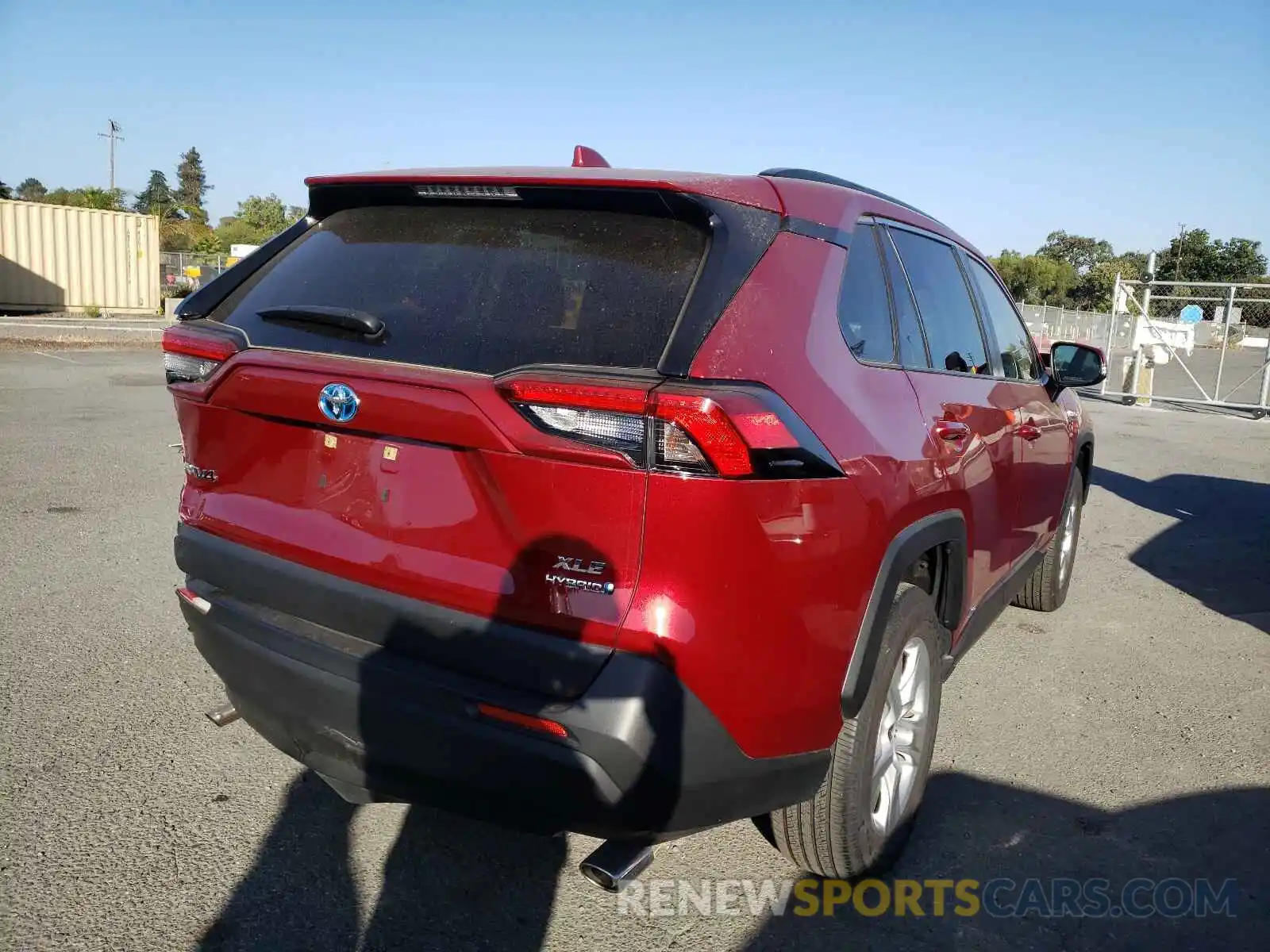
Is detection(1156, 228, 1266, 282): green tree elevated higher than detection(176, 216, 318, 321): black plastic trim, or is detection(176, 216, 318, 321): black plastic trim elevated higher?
detection(1156, 228, 1266, 282): green tree

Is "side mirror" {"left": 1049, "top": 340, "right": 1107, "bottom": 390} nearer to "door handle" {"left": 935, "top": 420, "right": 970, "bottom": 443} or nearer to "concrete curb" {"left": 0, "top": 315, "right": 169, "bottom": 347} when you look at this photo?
"door handle" {"left": 935, "top": 420, "right": 970, "bottom": 443}

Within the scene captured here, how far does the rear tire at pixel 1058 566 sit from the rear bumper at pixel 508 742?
3294 mm

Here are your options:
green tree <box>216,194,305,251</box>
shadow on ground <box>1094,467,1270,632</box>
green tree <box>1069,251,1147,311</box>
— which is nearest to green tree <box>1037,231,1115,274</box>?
green tree <box>1069,251,1147,311</box>

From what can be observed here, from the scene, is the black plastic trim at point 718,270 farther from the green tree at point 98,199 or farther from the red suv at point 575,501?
the green tree at point 98,199

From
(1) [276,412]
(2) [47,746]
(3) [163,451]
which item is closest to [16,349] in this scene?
(3) [163,451]

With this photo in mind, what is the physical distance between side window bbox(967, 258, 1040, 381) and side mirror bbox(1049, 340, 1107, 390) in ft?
0.31

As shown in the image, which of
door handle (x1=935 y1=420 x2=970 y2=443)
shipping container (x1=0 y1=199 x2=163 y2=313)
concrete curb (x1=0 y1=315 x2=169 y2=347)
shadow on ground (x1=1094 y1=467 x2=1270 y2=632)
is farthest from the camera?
shipping container (x1=0 y1=199 x2=163 y2=313)

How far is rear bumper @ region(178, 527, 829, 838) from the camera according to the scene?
6.50ft

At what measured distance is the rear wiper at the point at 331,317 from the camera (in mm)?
2350

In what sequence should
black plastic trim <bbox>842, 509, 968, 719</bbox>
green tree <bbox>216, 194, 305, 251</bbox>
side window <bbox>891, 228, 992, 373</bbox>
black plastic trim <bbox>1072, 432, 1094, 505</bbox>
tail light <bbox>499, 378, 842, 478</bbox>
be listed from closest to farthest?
tail light <bbox>499, 378, 842, 478</bbox> < black plastic trim <bbox>842, 509, 968, 719</bbox> < side window <bbox>891, 228, 992, 373</bbox> < black plastic trim <bbox>1072, 432, 1094, 505</bbox> < green tree <bbox>216, 194, 305, 251</bbox>

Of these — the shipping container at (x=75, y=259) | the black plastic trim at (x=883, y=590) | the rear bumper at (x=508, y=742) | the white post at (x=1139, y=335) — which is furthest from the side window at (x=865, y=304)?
the shipping container at (x=75, y=259)

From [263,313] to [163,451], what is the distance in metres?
6.71

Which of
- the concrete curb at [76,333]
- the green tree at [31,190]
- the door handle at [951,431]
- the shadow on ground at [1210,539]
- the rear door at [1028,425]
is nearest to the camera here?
the door handle at [951,431]

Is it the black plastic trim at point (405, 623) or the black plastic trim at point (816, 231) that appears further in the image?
the black plastic trim at point (816, 231)
